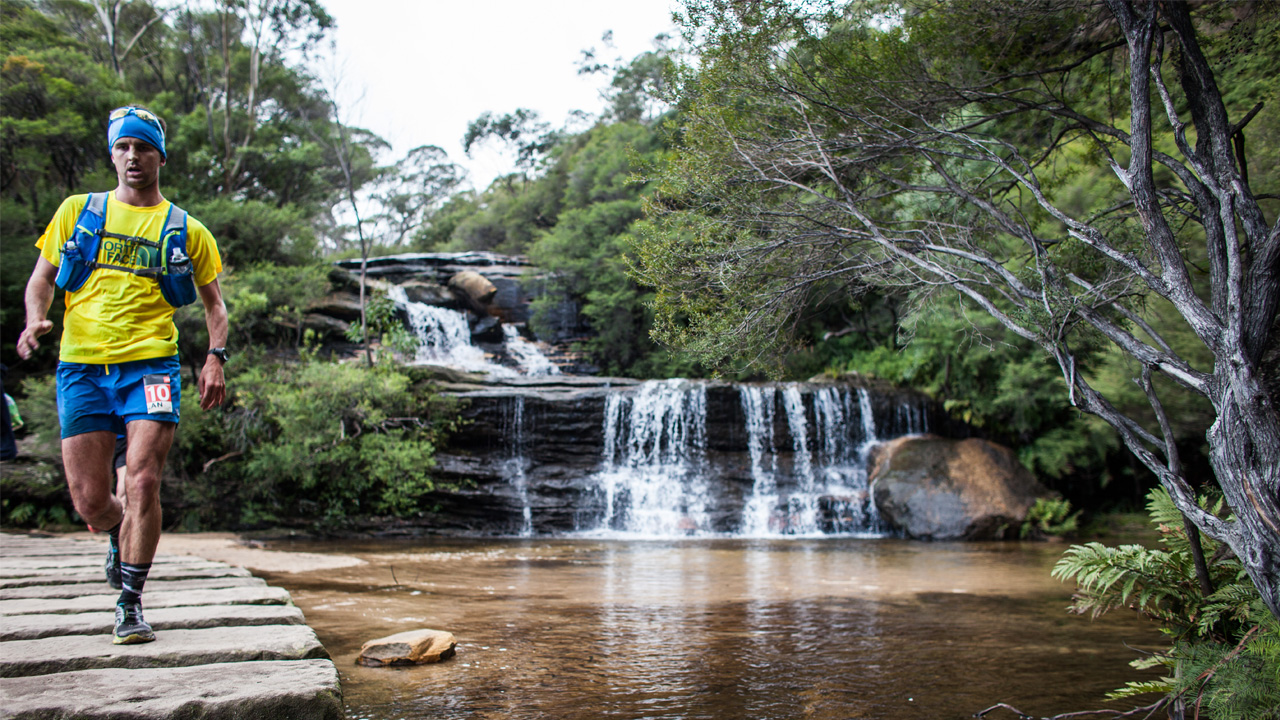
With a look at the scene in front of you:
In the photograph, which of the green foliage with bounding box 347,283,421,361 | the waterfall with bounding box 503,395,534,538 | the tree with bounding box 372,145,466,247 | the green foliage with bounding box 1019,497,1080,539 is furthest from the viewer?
the tree with bounding box 372,145,466,247

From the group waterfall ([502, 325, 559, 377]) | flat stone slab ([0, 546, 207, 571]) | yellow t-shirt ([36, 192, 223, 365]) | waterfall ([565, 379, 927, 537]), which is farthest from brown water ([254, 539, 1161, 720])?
waterfall ([502, 325, 559, 377])

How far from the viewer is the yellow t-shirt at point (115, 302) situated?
9.56 feet

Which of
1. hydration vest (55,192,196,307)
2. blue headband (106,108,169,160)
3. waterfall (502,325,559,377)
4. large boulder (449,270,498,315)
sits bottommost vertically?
hydration vest (55,192,196,307)

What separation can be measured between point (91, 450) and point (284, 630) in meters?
1.02

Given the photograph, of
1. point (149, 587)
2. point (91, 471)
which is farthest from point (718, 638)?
point (91, 471)

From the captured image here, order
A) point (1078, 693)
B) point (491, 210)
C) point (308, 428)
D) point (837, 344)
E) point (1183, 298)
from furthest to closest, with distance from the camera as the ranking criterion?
point (491, 210)
point (837, 344)
point (308, 428)
point (1078, 693)
point (1183, 298)

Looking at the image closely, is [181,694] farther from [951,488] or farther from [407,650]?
[951,488]

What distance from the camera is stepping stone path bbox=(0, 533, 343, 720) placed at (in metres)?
2.04

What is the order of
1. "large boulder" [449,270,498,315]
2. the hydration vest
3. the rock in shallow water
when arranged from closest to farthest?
1. the hydration vest
2. the rock in shallow water
3. "large boulder" [449,270,498,315]

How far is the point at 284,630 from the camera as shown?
2.97 meters

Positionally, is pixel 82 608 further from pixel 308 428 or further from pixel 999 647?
pixel 308 428

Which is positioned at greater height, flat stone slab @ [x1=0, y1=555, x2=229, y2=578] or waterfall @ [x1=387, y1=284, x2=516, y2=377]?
waterfall @ [x1=387, y1=284, x2=516, y2=377]

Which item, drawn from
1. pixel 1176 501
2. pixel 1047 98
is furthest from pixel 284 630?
pixel 1047 98

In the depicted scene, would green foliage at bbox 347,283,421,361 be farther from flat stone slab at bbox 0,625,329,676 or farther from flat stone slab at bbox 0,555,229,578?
flat stone slab at bbox 0,625,329,676
